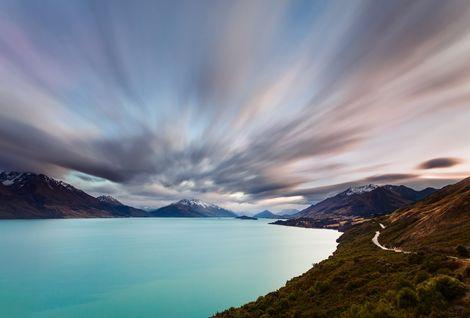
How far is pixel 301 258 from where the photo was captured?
429 ft

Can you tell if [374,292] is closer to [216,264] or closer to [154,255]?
[216,264]

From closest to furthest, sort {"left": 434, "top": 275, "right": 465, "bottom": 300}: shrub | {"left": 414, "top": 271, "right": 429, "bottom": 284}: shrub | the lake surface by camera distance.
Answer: {"left": 434, "top": 275, "right": 465, "bottom": 300}: shrub < {"left": 414, "top": 271, "right": 429, "bottom": 284}: shrub < the lake surface

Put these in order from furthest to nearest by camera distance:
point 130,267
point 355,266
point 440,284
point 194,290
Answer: point 130,267
point 194,290
point 355,266
point 440,284

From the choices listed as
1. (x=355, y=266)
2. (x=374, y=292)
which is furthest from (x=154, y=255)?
(x=374, y=292)

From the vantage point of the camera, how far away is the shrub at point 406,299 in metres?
23.5

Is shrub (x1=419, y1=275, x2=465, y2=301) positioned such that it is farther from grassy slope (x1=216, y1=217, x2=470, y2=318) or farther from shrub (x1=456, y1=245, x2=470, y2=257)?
shrub (x1=456, y1=245, x2=470, y2=257)

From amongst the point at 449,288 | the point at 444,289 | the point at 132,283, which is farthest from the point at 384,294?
the point at 132,283

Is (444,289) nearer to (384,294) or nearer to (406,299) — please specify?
(406,299)

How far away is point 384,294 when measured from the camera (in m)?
28.7

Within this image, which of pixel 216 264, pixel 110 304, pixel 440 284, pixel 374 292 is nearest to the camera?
pixel 440 284

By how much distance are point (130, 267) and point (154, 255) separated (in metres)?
32.4

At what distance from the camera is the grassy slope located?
22.5 m

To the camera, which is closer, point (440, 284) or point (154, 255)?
point (440, 284)

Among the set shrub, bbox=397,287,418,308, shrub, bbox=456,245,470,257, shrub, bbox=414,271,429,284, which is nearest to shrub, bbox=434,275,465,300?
shrub, bbox=397,287,418,308
